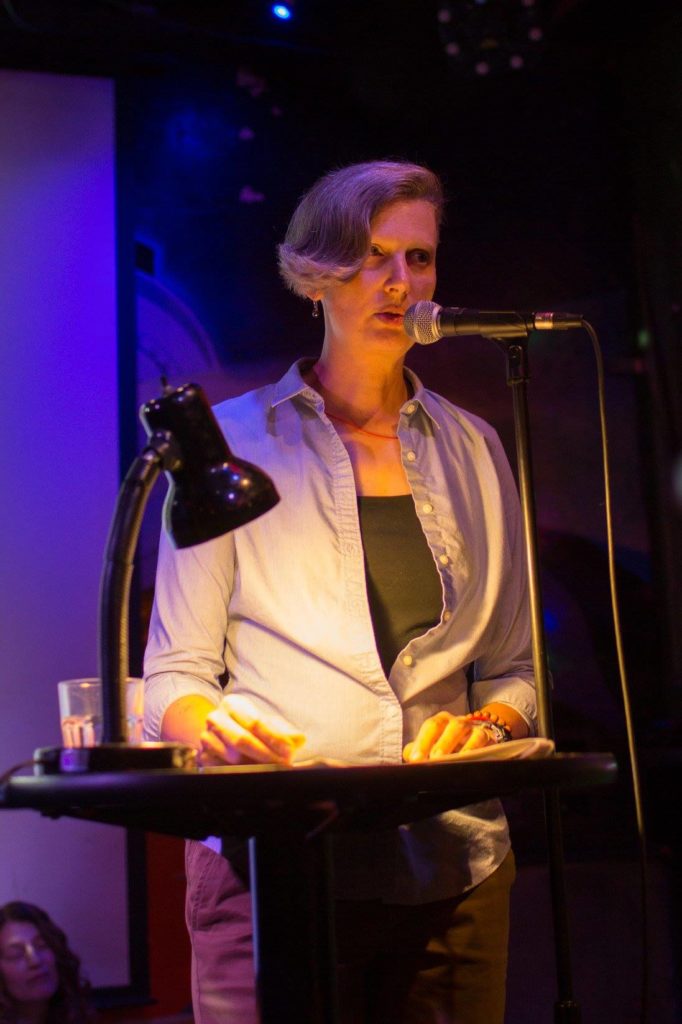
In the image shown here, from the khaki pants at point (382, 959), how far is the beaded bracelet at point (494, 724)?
0.92 feet

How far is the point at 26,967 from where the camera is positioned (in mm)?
2906

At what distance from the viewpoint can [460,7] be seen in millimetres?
3385

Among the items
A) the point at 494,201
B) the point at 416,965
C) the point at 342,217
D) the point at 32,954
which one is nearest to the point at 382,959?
the point at 416,965

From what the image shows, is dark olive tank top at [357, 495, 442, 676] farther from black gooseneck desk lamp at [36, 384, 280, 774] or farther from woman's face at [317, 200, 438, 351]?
black gooseneck desk lamp at [36, 384, 280, 774]

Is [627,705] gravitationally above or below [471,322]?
below

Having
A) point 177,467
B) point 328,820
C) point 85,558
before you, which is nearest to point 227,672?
point 177,467

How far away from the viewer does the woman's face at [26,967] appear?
9.52ft

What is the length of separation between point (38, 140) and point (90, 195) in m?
0.23

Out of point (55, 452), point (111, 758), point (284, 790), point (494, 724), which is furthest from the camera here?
point (55, 452)

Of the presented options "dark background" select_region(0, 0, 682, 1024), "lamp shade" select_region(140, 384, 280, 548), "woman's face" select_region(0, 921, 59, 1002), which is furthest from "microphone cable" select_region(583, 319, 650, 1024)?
"woman's face" select_region(0, 921, 59, 1002)

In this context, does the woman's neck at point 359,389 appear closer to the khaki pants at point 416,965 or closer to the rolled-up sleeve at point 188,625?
the rolled-up sleeve at point 188,625

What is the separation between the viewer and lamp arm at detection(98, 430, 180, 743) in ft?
3.97

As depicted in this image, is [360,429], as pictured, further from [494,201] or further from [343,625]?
[494,201]

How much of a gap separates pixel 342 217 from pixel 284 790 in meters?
1.24
